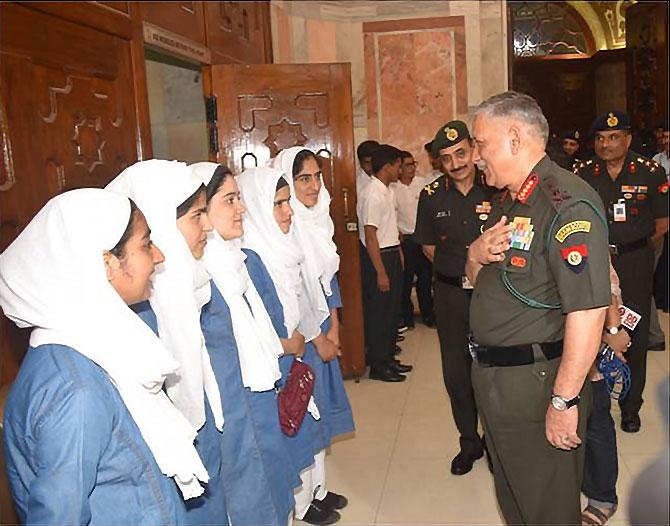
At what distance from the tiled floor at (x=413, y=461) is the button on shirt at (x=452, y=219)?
0.93m

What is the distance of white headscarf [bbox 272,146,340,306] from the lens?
2.90 m

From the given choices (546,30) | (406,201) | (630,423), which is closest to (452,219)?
(630,423)

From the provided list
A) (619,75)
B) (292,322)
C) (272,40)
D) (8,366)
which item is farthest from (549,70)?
(8,366)

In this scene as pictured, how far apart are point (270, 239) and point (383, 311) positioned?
2.40 meters

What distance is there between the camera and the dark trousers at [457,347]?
10.2 feet

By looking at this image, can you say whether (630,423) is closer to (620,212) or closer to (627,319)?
(620,212)

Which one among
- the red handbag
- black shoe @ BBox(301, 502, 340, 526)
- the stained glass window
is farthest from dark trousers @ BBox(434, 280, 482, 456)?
the stained glass window

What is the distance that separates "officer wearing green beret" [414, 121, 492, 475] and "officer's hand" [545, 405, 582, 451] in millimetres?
1175

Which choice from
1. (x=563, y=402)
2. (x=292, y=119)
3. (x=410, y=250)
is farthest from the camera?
(x=410, y=250)

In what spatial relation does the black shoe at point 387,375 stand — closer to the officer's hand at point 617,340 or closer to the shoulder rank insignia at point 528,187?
the officer's hand at point 617,340

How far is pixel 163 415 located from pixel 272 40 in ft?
14.3

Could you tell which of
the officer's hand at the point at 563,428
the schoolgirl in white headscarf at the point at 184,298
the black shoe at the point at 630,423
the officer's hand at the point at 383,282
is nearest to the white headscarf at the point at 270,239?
the schoolgirl in white headscarf at the point at 184,298

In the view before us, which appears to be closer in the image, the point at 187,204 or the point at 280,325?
the point at 187,204

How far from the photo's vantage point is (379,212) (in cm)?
479
